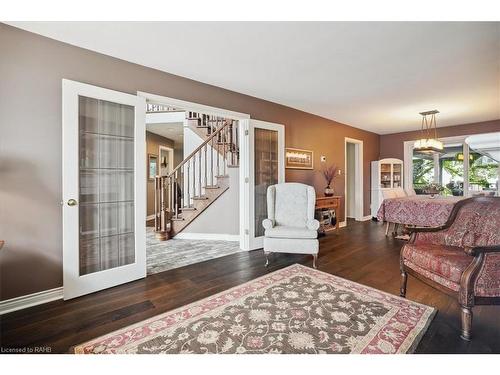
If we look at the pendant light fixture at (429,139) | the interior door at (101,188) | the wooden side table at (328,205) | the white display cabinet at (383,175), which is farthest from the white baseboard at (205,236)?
the white display cabinet at (383,175)

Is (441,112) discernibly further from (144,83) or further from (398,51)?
(144,83)

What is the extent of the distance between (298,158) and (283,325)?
3408 mm

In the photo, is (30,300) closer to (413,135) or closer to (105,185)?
(105,185)

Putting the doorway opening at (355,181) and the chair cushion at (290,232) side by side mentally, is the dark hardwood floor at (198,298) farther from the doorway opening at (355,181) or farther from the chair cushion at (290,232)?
the doorway opening at (355,181)

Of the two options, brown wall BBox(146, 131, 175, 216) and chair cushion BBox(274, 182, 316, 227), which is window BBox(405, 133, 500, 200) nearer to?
chair cushion BBox(274, 182, 316, 227)

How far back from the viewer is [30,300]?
2105 mm

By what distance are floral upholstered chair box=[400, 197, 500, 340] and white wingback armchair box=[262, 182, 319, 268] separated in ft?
3.58

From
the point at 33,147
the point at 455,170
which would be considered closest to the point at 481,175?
the point at 455,170

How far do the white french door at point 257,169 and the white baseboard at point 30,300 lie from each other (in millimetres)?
2380

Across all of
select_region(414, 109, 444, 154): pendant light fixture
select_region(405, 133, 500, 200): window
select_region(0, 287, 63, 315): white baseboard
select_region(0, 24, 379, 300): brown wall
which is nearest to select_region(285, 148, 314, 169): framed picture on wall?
select_region(414, 109, 444, 154): pendant light fixture

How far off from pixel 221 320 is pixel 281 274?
1.10 m

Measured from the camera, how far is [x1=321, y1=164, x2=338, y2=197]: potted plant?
488cm
